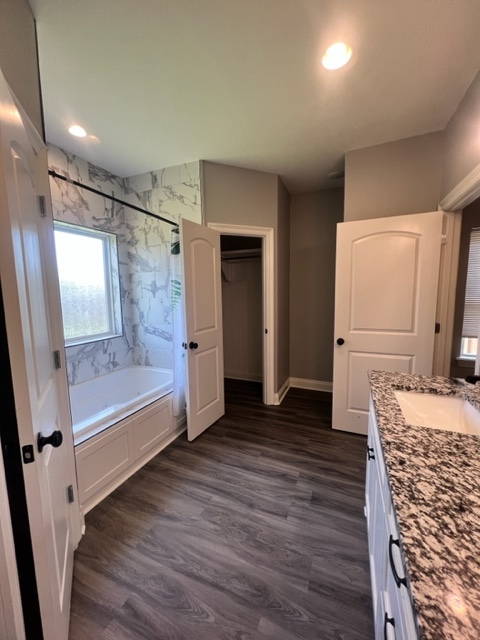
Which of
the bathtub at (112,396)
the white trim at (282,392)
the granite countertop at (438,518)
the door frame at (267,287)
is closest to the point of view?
the granite countertop at (438,518)

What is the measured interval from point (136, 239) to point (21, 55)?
194cm

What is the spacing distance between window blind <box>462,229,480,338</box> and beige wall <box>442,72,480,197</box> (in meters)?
0.99

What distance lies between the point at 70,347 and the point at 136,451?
3.86ft

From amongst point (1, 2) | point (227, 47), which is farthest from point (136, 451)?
point (227, 47)

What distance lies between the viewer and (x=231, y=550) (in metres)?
1.46

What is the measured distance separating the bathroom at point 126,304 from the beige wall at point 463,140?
2.10 meters

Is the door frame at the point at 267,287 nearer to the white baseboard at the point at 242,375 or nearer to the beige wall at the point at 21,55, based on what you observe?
the white baseboard at the point at 242,375

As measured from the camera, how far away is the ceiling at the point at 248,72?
4.09 feet

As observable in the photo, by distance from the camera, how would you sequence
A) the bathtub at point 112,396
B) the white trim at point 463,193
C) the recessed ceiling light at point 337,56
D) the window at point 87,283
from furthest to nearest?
the window at point 87,283 → the bathtub at point 112,396 → the white trim at point 463,193 → the recessed ceiling light at point 337,56

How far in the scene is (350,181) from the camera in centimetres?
252

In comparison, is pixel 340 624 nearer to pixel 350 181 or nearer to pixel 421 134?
pixel 350 181

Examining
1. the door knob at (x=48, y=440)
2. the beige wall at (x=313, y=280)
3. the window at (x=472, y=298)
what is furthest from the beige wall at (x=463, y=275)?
the door knob at (x=48, y=440)

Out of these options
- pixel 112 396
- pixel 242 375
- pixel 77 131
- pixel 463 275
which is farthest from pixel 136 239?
pixel 463 275

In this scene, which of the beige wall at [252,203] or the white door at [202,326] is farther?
the beige wall at [252,203]
